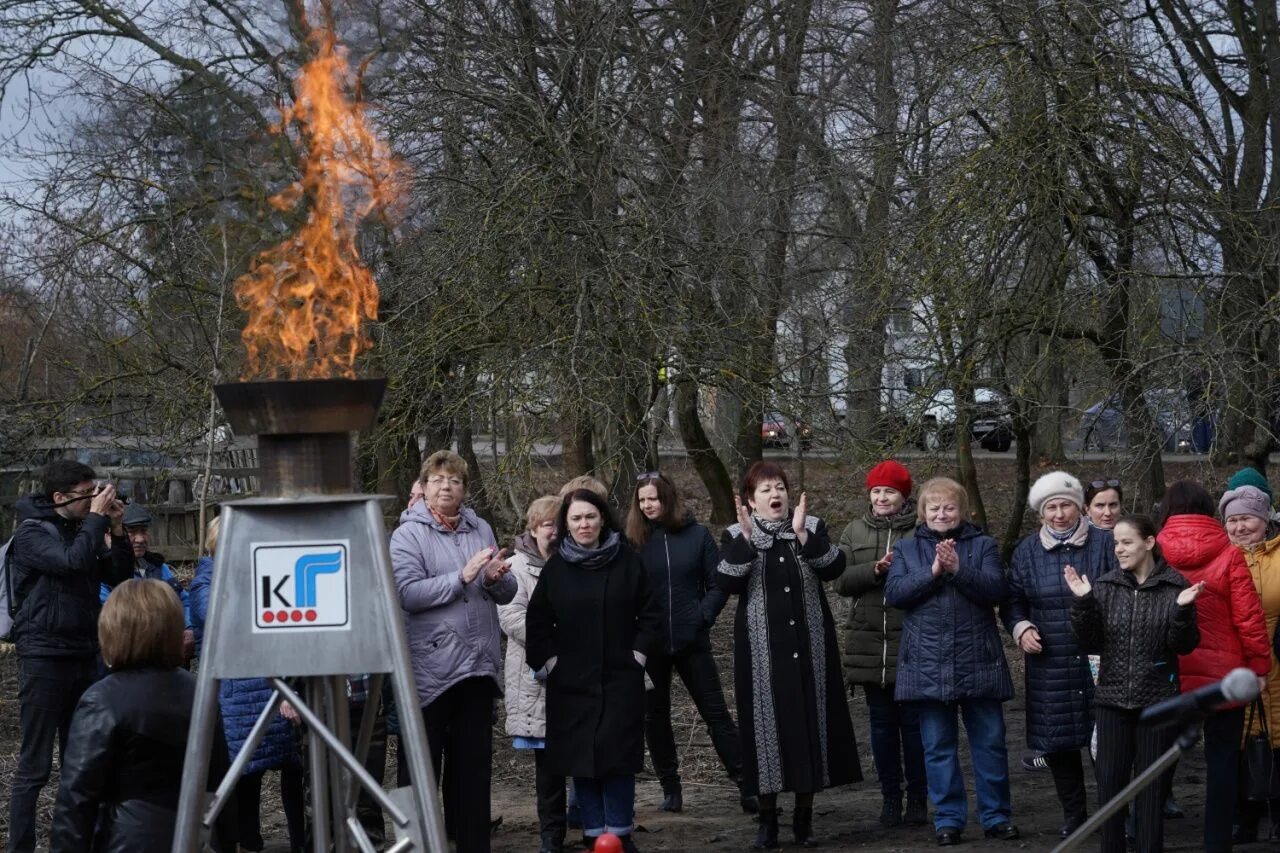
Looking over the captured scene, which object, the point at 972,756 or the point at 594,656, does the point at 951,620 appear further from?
the point at 594,656

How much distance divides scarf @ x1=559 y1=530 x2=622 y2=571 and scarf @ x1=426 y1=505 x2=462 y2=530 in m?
0.47

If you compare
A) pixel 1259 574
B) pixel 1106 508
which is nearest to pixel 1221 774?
pixel 1259 574

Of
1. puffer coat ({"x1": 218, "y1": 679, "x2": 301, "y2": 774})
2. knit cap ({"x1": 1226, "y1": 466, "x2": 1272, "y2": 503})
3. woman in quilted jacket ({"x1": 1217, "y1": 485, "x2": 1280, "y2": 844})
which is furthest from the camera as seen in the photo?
knit cap ({"x1": 1226, "y1": 466, "x2": 1272, "y2": 503})

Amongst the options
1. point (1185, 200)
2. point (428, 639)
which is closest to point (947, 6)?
point (1185, 200)

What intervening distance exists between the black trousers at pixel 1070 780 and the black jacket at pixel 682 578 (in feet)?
5.89

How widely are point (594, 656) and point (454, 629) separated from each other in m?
0.62

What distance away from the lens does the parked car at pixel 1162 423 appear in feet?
36.1

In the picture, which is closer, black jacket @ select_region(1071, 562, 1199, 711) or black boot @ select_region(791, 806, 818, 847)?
black jacket @ select_region(1071, 562, 1199, 711)

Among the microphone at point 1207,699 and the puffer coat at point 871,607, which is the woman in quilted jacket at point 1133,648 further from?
the microphone at point 1207,699

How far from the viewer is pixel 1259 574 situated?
23.7 feet

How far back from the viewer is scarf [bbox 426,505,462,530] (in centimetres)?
698

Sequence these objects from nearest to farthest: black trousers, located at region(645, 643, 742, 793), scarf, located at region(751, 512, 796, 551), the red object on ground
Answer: the red object on ground < scarf, located at region(751, 512, 796, 551) < black trousers, located at region(645, 643, 742, 793)

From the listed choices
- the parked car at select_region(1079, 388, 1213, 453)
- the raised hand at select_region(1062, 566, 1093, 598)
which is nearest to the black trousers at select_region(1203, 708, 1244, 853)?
the raised hand at select_region(1062, 566, 1093, 598)

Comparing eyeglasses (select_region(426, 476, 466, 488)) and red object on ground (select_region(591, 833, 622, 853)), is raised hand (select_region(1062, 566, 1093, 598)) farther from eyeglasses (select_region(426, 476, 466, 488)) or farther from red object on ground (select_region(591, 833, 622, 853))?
red object on ground (select_region(591, 833, 622, 853))
